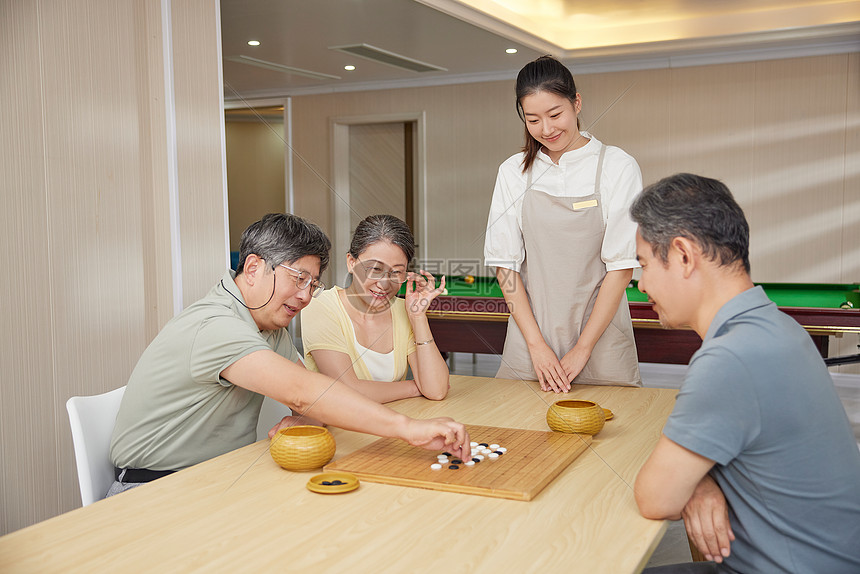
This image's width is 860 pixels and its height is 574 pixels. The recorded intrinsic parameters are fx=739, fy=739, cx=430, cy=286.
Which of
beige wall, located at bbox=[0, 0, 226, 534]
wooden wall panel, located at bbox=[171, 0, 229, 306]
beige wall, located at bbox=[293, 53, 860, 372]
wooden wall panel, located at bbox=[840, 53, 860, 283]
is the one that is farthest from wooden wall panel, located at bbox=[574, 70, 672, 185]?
beige wall, located at bbox=[0, 0, 226, 534]

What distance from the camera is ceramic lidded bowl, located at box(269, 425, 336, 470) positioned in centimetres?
132

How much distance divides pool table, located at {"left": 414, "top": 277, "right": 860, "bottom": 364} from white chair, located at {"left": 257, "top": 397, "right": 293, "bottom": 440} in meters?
2.02

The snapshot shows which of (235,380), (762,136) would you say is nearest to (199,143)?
(235,380)

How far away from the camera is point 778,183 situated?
593 cm

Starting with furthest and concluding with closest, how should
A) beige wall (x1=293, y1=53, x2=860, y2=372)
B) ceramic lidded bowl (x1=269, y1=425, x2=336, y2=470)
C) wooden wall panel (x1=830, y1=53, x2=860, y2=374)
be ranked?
beige wall (x1=293, y1=53, x2=860, y2=372), wooden wall panel (x1=830, y1=53, x2=860, y2=374), ceramic lidded bowl (x1=269, y1=425, x2=336, y2=470)

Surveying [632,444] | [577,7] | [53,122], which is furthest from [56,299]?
[577,7]

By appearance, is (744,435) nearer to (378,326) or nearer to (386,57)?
(378,326)

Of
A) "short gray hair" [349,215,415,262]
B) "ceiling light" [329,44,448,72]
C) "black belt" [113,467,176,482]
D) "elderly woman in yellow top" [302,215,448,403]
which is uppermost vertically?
"ceiling light" [329,44,448,72]

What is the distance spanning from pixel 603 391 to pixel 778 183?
465 cm

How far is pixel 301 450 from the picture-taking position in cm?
132

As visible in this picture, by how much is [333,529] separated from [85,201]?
1839mm

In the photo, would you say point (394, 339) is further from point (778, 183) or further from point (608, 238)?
point (778, 183)

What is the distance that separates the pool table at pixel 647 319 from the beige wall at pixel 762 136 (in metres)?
1.33

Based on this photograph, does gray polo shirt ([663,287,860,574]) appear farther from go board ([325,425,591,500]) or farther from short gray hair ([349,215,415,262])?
short gray hair ([349,215,415,262])
